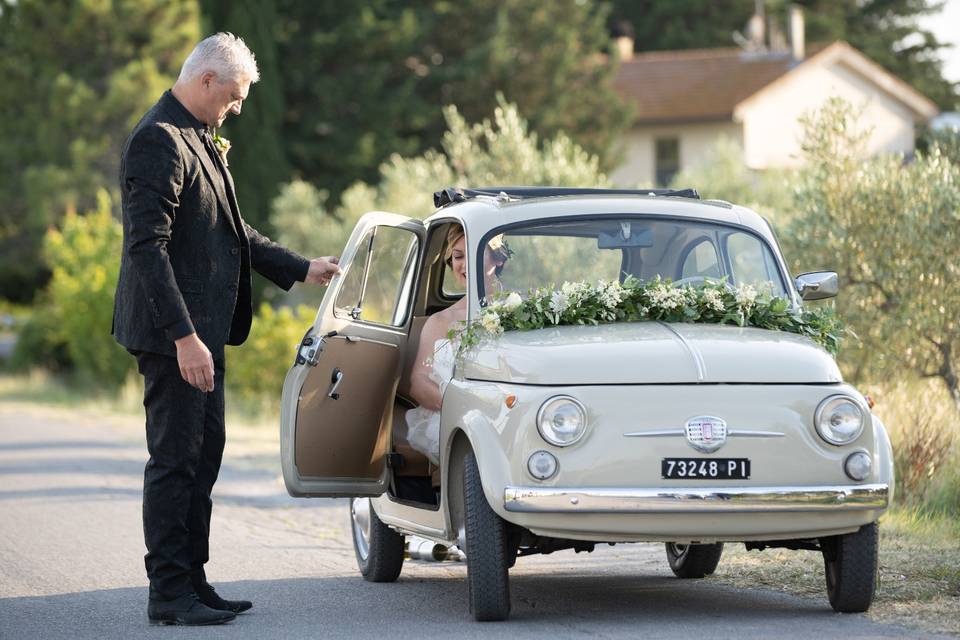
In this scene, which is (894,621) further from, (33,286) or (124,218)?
(33,286)

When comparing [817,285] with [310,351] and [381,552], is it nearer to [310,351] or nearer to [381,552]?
[310,351]

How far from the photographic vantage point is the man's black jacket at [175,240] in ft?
23.0

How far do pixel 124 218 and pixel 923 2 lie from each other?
55839 millimetres

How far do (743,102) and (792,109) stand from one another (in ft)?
7.59

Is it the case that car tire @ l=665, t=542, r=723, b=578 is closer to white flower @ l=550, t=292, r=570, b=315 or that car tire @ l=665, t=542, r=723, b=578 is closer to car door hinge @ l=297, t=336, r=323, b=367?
white flower @ l=550, t=292, r=570, b=315

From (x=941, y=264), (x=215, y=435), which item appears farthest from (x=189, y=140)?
(x=941, y=264)

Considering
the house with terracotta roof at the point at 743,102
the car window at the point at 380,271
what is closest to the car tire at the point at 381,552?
the car window at the point at 380,271

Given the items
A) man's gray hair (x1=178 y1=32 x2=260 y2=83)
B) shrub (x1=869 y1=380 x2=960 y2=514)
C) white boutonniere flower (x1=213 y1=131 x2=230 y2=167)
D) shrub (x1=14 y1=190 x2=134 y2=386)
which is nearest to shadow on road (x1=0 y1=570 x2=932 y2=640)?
white boutonniere flower (x1=213 y1=131 x2=230 y2=167)

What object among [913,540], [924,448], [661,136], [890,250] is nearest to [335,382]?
[913,540]

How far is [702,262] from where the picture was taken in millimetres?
8102

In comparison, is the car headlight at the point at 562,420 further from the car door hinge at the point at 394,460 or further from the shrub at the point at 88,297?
the shrub at the point at 88,297

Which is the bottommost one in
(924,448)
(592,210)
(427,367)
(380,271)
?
(924,448)

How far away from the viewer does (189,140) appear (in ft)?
24.0

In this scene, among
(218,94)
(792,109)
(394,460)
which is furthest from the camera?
(792,109)
